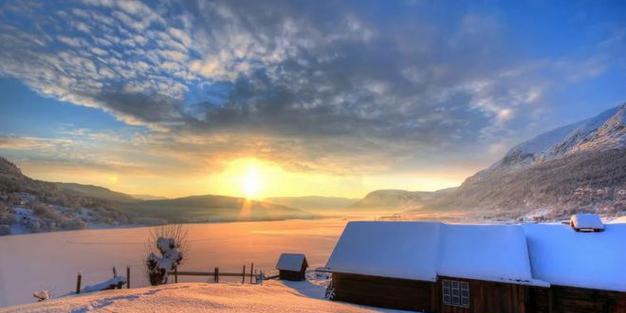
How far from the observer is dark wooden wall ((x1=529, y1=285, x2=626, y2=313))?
15.7 m

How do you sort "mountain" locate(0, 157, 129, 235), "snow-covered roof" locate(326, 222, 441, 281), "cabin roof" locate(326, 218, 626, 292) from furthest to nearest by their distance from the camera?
"mountain" locate(0, 157, 129, 235), "snow-covered roof" locate(326, 222, 441, 281), "cabin roof" locate(326, 218, 626, 292)

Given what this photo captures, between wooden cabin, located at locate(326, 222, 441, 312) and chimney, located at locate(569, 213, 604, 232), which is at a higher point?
chimney, located at locate(569, 213, 604, 232)

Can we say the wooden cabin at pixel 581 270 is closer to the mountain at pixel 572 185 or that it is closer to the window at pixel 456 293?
the window at pixel 456 293

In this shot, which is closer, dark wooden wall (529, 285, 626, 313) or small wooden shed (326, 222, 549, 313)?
dark wooden wall (529, 285, 626, 313)

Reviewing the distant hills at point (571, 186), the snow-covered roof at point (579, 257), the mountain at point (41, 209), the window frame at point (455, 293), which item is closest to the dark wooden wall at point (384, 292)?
the window frame at point (455, 293)

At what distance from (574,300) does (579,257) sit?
2.24 metres

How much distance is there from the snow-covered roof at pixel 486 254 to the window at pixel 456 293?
0.57 meters

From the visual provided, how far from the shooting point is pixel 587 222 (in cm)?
1909

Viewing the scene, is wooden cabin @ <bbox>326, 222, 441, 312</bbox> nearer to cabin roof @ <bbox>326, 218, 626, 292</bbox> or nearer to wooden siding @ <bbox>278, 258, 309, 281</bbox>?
cabin roof @ <bbox>326, 218, 626, 292</bbox>

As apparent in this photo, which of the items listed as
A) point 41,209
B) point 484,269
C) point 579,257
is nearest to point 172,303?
point 484,269

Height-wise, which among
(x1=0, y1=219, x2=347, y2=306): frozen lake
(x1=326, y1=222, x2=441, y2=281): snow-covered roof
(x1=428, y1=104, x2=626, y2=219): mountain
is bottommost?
(x1=0, y1=219, x2=347, y2=306): frozen lake

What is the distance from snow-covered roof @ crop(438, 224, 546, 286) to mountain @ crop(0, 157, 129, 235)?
90.0 meters

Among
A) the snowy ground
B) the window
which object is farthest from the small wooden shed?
the snowy ground

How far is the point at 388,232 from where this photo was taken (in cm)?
2309
